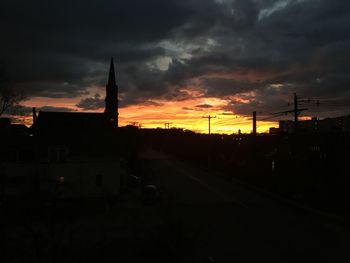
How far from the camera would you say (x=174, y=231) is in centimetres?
1392

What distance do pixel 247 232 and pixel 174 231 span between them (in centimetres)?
973

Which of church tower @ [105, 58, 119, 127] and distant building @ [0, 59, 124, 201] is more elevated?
church tower @ [105, 58, 119, 127]

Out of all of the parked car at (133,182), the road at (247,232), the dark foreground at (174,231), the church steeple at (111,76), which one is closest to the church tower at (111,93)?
the church steeple at (111,76)

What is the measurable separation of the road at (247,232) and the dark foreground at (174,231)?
5cm

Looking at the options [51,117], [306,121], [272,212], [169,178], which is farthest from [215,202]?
[306,121]

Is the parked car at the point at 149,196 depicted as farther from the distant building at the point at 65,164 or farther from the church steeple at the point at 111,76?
the church steeple at the point at 111,76

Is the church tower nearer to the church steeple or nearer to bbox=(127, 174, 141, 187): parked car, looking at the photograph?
the church steeple

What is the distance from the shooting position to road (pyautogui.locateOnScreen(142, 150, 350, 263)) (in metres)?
15.3

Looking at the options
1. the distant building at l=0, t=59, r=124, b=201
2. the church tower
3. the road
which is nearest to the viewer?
the road

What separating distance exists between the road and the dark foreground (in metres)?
0.05

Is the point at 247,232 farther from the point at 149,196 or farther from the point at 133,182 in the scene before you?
the point at 133,182

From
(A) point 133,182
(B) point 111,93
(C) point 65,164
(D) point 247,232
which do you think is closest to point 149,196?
(C) point 65,164

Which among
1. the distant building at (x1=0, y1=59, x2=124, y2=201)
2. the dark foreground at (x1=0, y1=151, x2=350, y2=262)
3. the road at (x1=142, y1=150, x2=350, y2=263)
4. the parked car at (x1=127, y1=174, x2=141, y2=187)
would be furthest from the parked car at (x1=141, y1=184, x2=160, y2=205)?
the parked car at (x1=127, y1=174, x2=141, y2=187)

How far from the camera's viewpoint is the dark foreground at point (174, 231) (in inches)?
570
